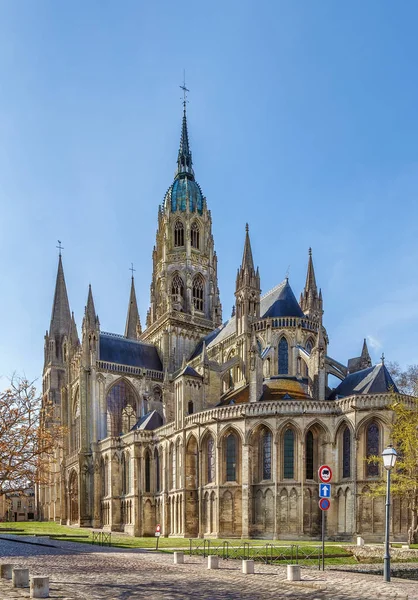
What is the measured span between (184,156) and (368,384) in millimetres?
51145

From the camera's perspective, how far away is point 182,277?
255 ft

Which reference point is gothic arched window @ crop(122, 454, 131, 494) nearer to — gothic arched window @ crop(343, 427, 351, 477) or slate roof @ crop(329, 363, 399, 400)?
slate roof @ crop(329, 363, 399, 400)

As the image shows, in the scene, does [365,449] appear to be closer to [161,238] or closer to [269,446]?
[269,446]

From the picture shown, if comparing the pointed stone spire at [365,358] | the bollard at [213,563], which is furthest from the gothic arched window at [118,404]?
the bollard at [213,563]

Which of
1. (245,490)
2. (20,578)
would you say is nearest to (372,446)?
(245,490)

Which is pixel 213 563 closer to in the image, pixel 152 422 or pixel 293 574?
pixel 293 574

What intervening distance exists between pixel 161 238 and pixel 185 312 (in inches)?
434

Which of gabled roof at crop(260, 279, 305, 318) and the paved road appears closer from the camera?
the paved road

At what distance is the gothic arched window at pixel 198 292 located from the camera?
78.4 metres

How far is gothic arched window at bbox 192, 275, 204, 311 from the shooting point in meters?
78.4

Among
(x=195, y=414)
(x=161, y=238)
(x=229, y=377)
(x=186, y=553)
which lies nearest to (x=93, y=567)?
(x=186, y=553)

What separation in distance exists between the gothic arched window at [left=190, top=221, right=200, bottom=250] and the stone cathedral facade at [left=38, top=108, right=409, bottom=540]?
147 mm

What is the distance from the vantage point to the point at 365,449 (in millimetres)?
40125

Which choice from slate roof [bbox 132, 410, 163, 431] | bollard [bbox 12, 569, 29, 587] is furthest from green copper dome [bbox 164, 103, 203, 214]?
bollard [bbox 12, 569, 29, 587]
